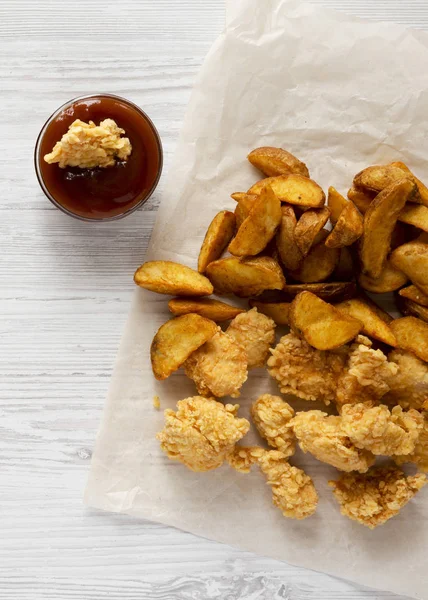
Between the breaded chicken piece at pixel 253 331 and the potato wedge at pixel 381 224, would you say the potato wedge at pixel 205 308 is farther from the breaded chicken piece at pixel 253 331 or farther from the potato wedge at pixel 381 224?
the potato wedge at pixel 381 224

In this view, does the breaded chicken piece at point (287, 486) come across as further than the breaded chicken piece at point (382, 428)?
Yes

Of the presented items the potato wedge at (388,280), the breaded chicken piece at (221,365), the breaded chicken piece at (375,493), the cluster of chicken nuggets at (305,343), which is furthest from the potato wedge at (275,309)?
the breaded chicken piece at (375,493)

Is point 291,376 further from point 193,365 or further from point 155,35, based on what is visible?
point 155,35

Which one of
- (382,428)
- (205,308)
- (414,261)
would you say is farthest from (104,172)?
(382,428)

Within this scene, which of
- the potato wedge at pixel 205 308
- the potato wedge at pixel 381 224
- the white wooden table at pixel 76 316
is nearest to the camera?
the potato wedge at pixel 381 224

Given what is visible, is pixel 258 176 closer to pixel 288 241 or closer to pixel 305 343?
pixel 288 241

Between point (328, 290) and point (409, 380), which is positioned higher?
point (328, 290)

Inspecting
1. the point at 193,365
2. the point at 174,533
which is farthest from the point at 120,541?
the point at 193,365
